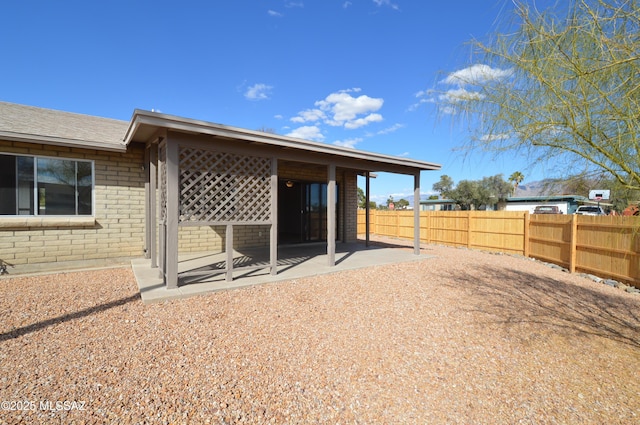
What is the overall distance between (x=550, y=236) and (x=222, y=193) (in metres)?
9.82

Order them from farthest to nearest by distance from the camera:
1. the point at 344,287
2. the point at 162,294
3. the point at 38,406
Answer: the point at 344,287 → the point at 162,294 → the point at 38,406

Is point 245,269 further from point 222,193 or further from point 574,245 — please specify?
point 574,245

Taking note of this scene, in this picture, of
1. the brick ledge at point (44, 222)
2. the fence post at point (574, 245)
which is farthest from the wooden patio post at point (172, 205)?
the fence post at point (574, 245)

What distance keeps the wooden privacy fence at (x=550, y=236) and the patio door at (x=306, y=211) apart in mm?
5628

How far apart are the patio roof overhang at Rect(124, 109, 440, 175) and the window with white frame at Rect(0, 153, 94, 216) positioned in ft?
5.35

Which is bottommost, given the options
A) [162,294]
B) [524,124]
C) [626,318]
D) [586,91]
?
[626,318]

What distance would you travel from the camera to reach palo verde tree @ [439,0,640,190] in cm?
220

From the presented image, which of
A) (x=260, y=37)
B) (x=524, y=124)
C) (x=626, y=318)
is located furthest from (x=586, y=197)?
(x=260, y=37)

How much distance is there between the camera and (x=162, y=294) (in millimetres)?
4594

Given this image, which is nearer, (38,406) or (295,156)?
(38,406)

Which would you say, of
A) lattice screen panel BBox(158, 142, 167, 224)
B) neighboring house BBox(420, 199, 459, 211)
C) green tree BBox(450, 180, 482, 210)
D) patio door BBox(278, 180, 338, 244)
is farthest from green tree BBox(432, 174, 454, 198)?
lattice screen panel BBox(158, 142, 167, 224)

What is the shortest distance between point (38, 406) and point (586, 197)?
4827 mm

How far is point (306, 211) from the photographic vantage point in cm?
1101

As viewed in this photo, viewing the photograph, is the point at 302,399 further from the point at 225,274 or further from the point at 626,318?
the point at 626,318
